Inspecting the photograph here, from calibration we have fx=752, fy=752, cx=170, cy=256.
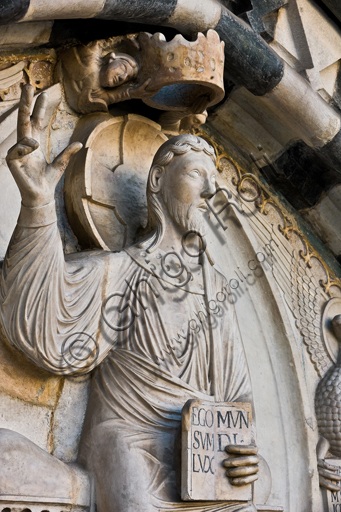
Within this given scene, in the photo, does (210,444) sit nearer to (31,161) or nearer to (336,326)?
(31,161)

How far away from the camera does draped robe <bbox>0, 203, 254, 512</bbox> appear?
100 inches

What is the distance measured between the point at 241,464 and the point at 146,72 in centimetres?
161

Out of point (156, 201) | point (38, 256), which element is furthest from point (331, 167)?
point (38, 256)

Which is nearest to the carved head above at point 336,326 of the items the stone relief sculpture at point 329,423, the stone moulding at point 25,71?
the stone relief sculpture at point 329,423

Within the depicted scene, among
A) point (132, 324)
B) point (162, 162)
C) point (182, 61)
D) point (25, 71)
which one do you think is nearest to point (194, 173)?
point (162, 162)

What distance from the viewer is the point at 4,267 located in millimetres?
2566

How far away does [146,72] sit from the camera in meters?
3.12

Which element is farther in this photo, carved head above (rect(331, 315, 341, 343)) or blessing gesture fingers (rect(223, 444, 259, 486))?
carved head above (rect(331, 315, 341, 343))

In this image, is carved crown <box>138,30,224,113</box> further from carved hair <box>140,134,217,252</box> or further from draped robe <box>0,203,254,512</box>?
draped robe <box>0,203,254,512</box>

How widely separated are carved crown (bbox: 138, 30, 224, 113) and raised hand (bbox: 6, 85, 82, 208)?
2.44ft

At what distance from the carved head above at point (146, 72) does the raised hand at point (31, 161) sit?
0.74 m

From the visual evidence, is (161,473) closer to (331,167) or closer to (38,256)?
(38,256)

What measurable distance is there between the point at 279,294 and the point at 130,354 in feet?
3.57

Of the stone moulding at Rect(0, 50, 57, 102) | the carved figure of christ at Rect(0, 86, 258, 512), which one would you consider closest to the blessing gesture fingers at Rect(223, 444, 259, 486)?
the carved figure of christ at Rect(0, 86, 258, 512)
